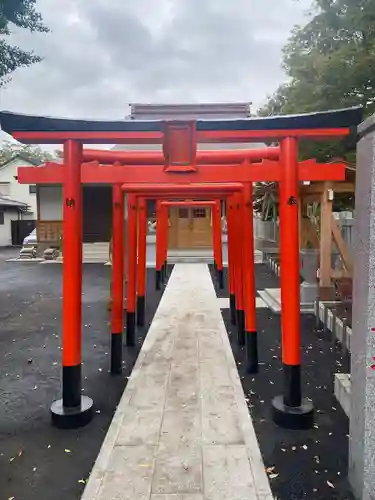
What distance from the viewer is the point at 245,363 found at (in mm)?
5094

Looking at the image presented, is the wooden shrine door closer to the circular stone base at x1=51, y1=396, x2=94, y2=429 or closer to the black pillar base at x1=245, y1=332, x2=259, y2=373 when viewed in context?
the black pillar base at x1=245, y1=332, x2=259, y2=373

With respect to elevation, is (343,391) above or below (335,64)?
below

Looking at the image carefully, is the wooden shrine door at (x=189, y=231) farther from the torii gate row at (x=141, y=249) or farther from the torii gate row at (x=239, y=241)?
the torii gate row at (x=239, y=241)

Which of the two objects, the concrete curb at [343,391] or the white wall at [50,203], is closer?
the concrete curb at [343,391]

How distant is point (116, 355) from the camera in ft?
15.8

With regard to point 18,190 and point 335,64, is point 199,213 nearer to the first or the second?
point 335,64

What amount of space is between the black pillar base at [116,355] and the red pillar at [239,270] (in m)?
1.80

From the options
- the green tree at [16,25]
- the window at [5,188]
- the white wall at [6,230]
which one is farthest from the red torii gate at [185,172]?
the window at [5,188]

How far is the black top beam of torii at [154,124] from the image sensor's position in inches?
131

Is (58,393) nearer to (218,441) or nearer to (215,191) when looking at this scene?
(218,441)

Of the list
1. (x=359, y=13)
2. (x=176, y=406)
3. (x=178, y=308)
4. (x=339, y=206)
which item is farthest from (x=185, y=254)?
(x=176, y=406)

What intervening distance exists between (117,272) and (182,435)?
6.46 feet

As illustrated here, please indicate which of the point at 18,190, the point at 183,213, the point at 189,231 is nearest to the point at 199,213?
the point at 183,213

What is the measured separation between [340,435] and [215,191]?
11.5 ft
